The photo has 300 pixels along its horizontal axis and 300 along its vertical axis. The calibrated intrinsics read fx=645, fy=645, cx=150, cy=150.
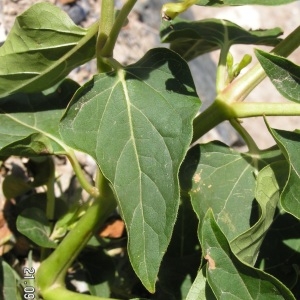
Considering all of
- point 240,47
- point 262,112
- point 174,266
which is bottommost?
point 240,47

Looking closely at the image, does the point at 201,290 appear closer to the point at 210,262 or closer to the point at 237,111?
the point at 210,262

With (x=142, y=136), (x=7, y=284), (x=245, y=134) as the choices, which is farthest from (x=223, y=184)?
(x=7, y=284)

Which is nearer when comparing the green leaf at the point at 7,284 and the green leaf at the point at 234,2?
the green leaf at the point at 234,2

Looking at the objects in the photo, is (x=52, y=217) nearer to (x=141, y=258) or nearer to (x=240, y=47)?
(x=141, y=258)

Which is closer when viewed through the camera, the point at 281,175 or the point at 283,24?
the point at 281,175

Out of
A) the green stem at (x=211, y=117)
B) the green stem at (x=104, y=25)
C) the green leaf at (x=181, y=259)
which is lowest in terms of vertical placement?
the green leaf at (x=181, y=259)

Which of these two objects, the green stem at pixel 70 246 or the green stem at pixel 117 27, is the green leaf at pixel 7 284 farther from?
the green stem at pixel 117 27

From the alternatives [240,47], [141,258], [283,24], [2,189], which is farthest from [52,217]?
[283,24]

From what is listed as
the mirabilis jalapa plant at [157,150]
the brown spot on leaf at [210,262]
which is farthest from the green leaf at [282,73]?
the brown spot on leaf at [210,262]
